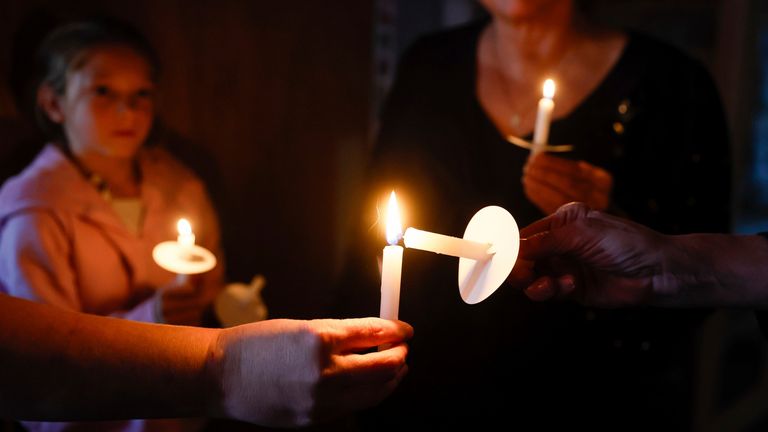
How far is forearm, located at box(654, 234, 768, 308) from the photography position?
2.50ft

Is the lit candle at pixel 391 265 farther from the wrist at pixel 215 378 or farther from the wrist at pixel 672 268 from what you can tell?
the wrist at pixel 672 268

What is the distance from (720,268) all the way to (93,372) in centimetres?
77

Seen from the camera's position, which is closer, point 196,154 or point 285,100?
point 196,154

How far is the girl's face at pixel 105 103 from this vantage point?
3.50 ft

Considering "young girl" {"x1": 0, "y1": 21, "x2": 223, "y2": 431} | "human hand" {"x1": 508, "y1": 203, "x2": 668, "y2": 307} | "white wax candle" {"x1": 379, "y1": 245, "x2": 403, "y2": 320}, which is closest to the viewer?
"white wax candle" {"x1": 379, "y1": 245, "x2": 403, "y2": 320}

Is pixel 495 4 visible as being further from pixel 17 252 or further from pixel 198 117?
pixel 17 252

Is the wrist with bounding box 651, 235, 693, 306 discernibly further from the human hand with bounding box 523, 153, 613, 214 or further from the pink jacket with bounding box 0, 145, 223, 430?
the pink jacket with bounding box 0, 145, 223, 430

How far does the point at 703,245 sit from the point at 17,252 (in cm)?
104

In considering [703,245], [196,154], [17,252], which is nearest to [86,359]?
[17,252]

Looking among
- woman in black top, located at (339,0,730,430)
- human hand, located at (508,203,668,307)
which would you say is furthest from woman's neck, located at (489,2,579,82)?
human hand, located at (508,203,668,307)

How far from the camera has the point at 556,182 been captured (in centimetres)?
94

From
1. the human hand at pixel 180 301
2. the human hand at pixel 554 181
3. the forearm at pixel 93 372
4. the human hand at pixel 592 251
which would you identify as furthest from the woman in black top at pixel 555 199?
the forearm at pixel 93 372

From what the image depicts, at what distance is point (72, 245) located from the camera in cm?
104

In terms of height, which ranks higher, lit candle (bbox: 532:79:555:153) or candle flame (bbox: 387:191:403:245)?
lit candle (bbox: 532:79:555:153)
